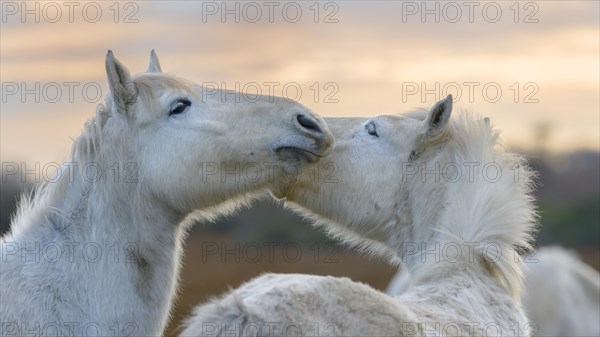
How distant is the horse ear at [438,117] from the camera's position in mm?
5609

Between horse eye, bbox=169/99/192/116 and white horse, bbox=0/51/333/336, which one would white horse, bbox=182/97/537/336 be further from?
horse eye, bbox=169/99/192/116

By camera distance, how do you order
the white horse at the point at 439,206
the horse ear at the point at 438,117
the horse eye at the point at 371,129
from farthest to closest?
the horse eye at the point at 371,129 → the horse ear at the point at 438,117 → the white horse at the point at 439,206

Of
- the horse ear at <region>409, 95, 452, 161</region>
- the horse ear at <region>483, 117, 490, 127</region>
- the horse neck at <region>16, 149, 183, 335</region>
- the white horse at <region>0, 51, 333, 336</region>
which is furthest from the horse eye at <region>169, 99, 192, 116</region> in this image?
the horse ear at <region>483, 117, 490, 127</region>

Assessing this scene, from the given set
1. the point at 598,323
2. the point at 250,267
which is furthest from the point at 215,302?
the point at 250,267

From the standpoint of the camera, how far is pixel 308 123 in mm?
4953

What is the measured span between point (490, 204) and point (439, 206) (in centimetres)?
32

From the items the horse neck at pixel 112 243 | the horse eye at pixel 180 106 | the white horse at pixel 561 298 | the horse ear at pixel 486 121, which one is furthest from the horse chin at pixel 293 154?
the white horse at pixel 561 298

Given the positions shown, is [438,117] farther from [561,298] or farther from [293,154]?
[561,298]

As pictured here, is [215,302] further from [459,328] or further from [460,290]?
[460,290]

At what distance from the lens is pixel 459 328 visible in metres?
4.58

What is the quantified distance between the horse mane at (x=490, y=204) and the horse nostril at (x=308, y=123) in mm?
1064

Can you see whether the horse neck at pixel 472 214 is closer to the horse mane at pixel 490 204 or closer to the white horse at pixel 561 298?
the horse mane at pixel 490 204

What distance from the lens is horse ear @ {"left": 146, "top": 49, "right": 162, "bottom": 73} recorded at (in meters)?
5.49

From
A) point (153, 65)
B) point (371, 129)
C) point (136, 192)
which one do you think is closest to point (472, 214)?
point (371, 129)
